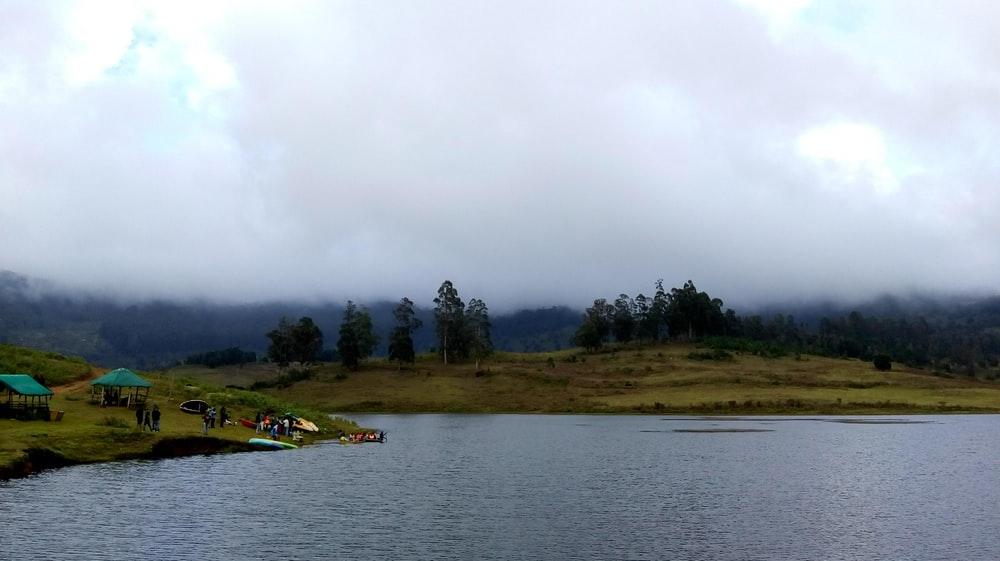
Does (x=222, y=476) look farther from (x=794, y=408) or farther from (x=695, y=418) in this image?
(x=794, y=408)

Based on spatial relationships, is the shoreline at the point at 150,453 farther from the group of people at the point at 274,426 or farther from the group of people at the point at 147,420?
the group of people at the point at 274,426

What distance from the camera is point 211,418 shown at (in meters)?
92.9

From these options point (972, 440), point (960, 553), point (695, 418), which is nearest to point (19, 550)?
point (960, 553)

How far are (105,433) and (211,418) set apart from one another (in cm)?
1556

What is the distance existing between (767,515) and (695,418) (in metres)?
114

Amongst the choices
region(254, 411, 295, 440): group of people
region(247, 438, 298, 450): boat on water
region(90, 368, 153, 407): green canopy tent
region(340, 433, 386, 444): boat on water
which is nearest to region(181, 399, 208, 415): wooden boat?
region(90, 368, 153, 407): green canopy tent

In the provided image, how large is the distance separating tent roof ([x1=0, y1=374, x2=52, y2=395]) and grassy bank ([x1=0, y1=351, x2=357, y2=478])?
3126 millimetres

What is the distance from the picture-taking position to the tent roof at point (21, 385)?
262 feet

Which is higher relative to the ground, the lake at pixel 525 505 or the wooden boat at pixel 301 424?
the wooden boat at pixel 301 424

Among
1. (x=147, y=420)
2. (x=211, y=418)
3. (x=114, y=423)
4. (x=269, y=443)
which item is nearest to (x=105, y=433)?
(x=114, y=423)

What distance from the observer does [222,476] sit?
226ft

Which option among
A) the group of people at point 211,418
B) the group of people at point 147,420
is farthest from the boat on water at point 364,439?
the group of people at point 147,420

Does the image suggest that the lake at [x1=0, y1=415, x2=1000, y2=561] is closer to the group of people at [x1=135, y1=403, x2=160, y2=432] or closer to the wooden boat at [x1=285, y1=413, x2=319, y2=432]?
the group of people at [x1=135, y1=403, x2=160, y2=432]

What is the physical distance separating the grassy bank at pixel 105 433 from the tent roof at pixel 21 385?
10.3ft
